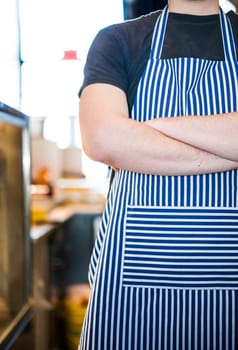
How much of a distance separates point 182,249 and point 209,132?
259 millimetres

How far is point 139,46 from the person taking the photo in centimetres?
105

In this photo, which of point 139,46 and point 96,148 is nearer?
point 96,148

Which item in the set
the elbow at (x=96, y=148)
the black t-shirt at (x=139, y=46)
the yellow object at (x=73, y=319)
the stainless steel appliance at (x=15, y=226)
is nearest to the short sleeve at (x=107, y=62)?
the black t-shirt at (x=139, y=46)

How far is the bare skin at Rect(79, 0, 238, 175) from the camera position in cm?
92

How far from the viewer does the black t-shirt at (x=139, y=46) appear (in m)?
1.00

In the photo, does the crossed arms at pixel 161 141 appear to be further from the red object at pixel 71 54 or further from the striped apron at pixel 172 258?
the red object at pixel 71 54

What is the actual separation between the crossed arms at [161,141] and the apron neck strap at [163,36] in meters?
0.18

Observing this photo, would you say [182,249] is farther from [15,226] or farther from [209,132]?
[15,226]

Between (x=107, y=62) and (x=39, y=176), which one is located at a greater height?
(x=107, y=62)

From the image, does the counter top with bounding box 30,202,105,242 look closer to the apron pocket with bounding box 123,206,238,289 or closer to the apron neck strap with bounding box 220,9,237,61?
the apron pocket with bounding box 123,206,238,289

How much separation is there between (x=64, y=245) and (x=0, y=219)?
3.93ft

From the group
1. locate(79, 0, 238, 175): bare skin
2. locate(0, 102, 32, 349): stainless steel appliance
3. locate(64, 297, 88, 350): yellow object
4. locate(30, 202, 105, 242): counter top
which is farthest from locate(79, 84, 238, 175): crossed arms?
locate(64, 297, 88, 350): yellow object

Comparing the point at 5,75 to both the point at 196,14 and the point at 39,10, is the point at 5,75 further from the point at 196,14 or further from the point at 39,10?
the point at 196,14

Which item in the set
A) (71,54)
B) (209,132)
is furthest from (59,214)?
(209,132)
